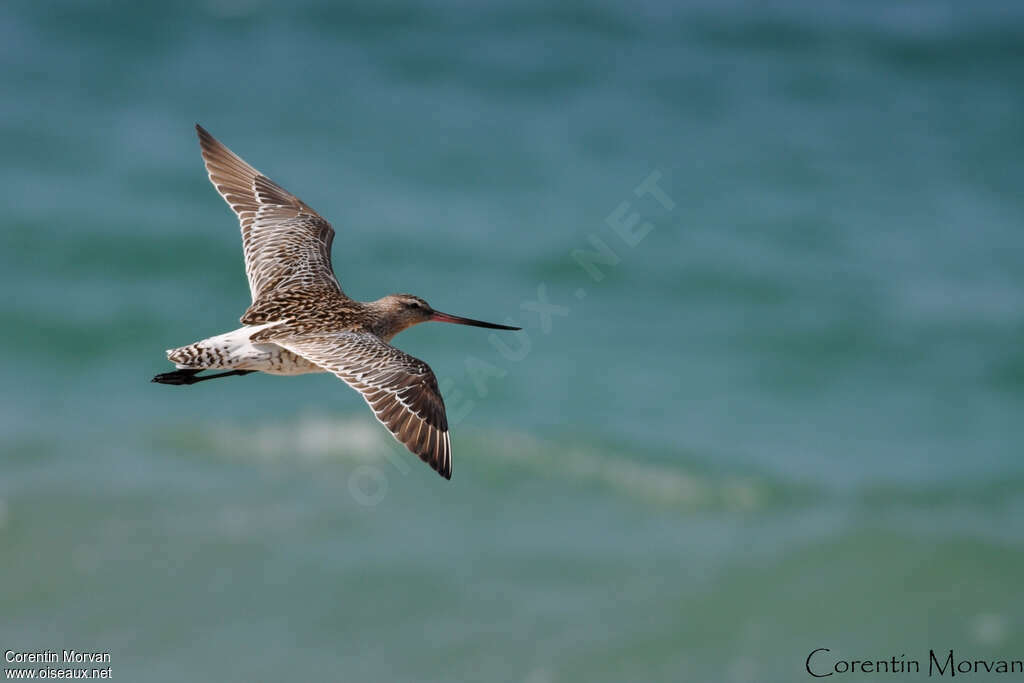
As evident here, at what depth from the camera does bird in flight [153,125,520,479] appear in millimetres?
6555

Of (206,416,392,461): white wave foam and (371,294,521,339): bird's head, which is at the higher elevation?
(371,294,521,339): bird's head

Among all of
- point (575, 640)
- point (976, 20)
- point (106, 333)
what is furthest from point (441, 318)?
point (976, 20)

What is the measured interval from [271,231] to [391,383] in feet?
6.92

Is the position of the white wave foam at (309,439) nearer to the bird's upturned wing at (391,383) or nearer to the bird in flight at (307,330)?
the bird in flight at (307,330)

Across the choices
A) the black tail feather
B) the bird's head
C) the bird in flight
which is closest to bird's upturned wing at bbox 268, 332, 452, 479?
the bird in flight

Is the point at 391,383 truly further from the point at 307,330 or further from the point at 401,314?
the point at 401,314

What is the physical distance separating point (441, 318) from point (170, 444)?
841cm

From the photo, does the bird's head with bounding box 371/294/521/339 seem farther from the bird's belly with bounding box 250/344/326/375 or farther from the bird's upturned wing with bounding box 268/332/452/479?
the bird's belly with bounding box 250/344/326/375

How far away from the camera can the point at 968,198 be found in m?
21.2

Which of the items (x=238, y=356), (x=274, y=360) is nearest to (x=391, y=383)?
(x=274, y=360)

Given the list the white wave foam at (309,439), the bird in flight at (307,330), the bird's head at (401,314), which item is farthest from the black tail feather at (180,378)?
the white wave foam at (309,439)

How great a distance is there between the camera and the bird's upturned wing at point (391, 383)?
20.9 ft

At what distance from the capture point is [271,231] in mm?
8352

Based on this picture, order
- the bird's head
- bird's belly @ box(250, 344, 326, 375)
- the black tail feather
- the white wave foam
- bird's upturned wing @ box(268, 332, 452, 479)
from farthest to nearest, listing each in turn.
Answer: the white wave foam → the bird's head → the black tail feather → bird's belly @ box(250, 344, 326, 375) → bird's upturned wing @ box(268, 332, 452, 479)
